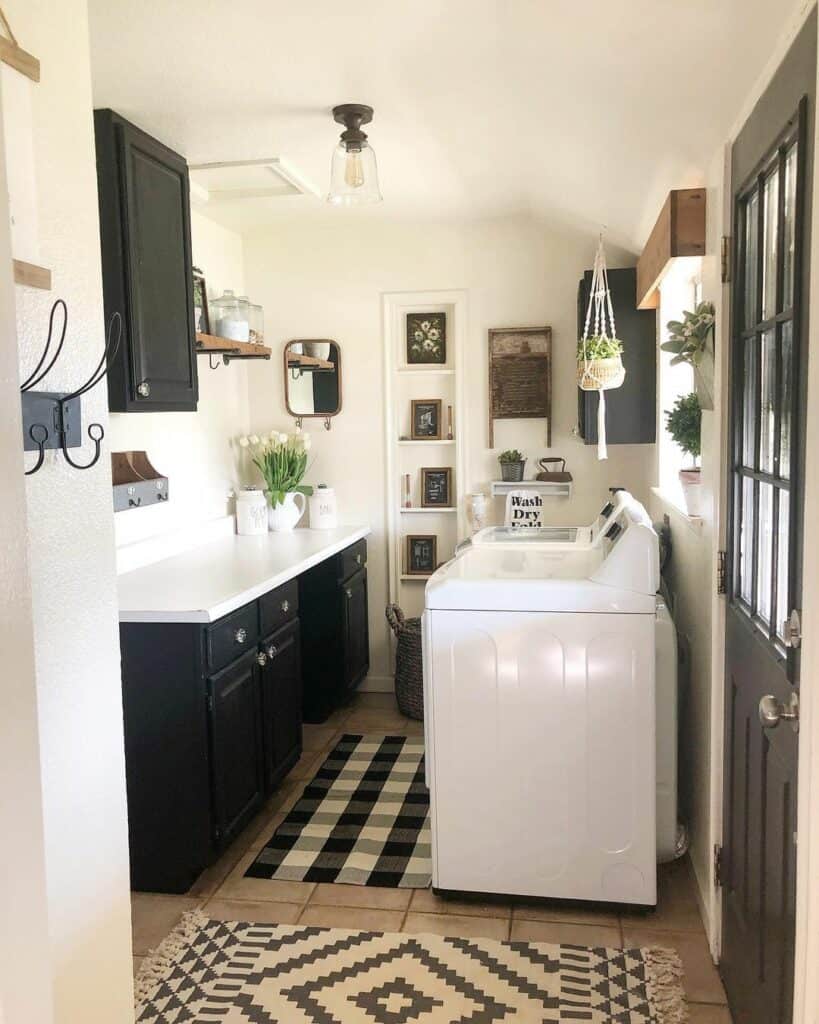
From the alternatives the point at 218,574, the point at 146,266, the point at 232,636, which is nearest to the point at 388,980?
the point at 232,636

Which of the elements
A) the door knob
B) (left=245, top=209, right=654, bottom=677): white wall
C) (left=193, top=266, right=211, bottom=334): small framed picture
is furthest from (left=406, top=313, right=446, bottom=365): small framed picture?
the door knob

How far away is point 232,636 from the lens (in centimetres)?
293

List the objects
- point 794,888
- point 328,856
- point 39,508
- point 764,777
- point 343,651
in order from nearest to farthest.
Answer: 1. point 39,508
2. point 794,888
3. point 764,777
4. point 328,856
5. point 343,651

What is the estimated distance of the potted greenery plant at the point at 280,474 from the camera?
4445mm

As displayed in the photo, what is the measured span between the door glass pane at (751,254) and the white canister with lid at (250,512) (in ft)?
9.06

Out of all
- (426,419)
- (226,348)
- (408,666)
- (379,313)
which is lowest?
(408,666)

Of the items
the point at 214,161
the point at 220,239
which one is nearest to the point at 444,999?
the point at 214,161

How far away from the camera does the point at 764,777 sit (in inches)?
72.3

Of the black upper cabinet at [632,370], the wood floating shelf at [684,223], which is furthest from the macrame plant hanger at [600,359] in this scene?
the wood floating shelf at [684,223]

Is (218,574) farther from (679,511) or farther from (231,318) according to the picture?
(679,511)

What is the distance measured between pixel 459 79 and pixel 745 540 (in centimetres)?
140

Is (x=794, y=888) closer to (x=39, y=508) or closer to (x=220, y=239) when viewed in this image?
(x=39, y=508)

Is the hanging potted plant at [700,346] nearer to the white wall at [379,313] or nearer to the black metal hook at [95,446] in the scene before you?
the black metal hook at [95,446]

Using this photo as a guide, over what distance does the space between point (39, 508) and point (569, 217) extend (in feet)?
10.3
